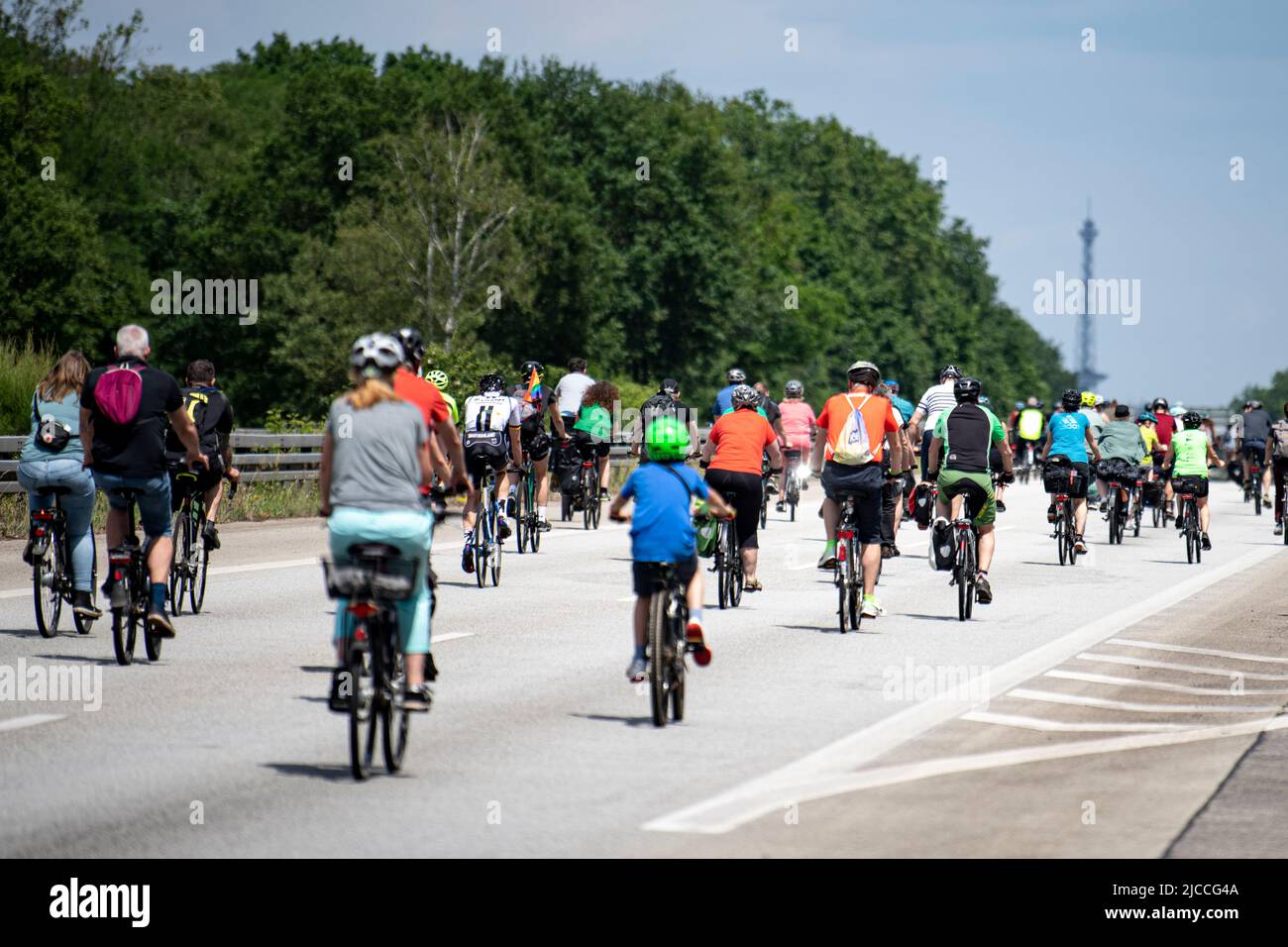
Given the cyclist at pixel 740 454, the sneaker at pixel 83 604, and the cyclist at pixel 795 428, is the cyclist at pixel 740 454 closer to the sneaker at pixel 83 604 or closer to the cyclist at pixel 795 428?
the sneaker at pixel 83 604

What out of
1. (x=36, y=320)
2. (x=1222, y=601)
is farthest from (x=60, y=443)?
(x=36, y=320)

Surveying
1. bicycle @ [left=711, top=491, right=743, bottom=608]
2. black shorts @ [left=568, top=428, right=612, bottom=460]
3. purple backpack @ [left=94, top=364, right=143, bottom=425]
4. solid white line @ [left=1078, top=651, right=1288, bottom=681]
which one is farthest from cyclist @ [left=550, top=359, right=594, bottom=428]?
purple backpack @ [left=94, top=364, right=143, bottom=425]

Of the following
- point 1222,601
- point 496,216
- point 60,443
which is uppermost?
point 496,216

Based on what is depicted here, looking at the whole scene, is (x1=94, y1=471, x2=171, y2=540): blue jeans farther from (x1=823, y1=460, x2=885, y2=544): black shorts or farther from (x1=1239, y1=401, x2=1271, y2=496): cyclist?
(x1=1239, y1=401, x2=1271, y2=496): cyclist

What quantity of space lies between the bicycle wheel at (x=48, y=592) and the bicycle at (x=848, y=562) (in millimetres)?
5380

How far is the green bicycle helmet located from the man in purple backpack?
3112mm

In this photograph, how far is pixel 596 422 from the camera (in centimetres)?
2512

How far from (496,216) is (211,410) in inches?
2120

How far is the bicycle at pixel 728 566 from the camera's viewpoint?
1631 centimetres

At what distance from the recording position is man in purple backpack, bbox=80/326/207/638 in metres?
11.6

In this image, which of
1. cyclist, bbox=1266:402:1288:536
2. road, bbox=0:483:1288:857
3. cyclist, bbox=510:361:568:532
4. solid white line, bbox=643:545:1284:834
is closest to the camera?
road, bbox=0:483:1288:857

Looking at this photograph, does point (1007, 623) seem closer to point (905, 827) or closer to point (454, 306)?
point (905, 827)

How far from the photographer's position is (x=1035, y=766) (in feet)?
29.2

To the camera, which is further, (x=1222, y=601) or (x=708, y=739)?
(x=1222, y=601)
